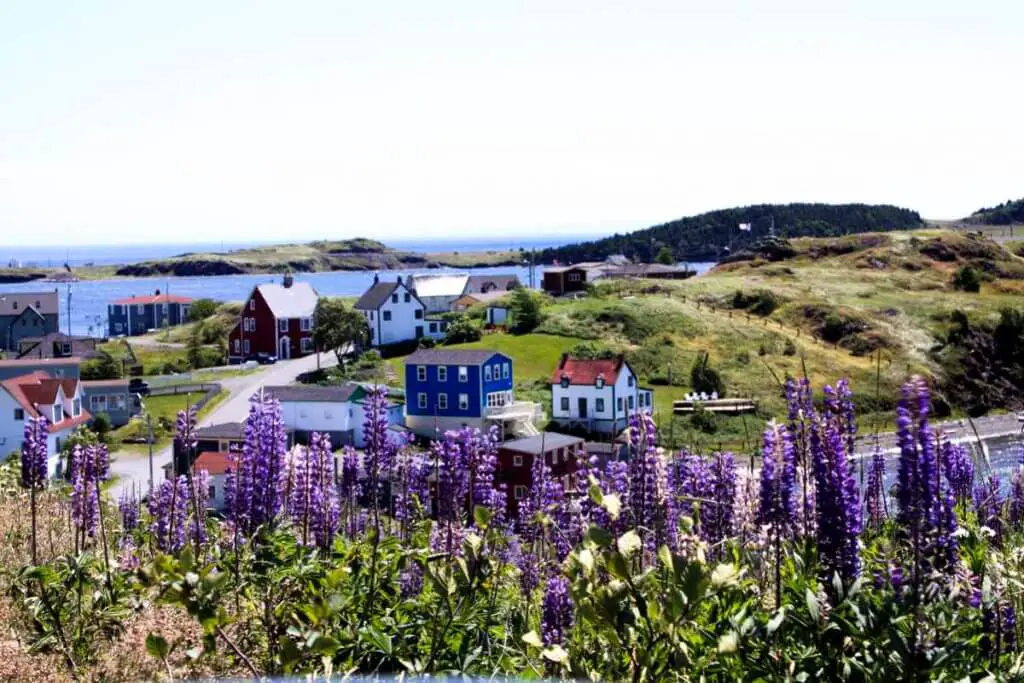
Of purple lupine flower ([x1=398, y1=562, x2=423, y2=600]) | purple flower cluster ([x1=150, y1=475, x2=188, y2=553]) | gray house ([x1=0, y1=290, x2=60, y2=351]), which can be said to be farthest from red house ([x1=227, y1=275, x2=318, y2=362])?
purple lupine flower ([x1=398, y1=562, x2=423, y2=600])

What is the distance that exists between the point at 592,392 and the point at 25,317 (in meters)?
50.7

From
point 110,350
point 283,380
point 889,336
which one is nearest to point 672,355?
point 889,336

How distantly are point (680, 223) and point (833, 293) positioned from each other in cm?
10417

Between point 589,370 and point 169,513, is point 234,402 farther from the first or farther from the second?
point 169,513

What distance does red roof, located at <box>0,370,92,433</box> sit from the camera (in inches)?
1499

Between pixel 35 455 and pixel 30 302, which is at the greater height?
pixel 35 455

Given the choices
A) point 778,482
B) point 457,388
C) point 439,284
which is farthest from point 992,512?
point 439,284

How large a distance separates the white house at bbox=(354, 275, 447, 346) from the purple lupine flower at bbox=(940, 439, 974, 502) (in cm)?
5957

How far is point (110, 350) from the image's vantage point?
7912 centimetres

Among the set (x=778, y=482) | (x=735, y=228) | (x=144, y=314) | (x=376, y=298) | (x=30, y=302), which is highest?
(x=735, y=228)

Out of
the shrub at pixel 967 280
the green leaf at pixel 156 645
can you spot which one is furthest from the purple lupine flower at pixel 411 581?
the shrub at pixel 967 280

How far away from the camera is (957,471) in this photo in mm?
6031

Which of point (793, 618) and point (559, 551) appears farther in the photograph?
point (559, 551)

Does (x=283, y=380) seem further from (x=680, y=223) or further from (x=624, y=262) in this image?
(x=680, y=223)
